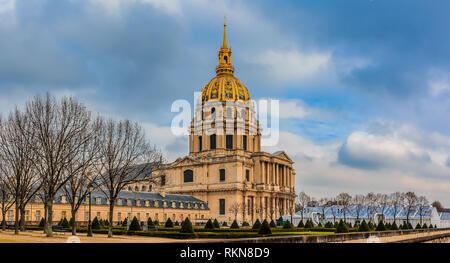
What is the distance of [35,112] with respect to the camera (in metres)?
37.1

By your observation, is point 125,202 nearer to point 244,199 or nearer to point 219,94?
point 244,199

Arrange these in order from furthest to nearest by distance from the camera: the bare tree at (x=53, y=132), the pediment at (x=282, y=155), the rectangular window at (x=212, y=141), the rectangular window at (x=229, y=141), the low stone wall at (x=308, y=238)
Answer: the pediment at (x=282, y=155), the rectangular window at (x=212, y=141), the rectangular window at (x=229, y=141), the bare tree at (x=53, y=132), the low stone wall at (x=308, y=238)

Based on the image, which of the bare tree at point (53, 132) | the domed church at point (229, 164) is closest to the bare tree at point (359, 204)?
the domed church at point (229, 164)

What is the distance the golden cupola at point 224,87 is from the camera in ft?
355

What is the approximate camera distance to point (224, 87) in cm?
10862

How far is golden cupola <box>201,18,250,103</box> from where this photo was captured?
10819cm

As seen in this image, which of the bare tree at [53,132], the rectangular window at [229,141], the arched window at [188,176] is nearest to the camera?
the bare tree at [53,132]

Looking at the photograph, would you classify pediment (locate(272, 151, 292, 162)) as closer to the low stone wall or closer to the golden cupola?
the golden cupola

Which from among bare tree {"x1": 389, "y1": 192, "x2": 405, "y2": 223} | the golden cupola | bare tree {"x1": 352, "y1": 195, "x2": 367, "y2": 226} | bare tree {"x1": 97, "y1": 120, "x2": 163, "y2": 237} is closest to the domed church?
the golden cupola

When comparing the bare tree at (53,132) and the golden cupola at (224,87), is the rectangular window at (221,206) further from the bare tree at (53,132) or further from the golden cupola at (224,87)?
the bare tree at (53,132)
